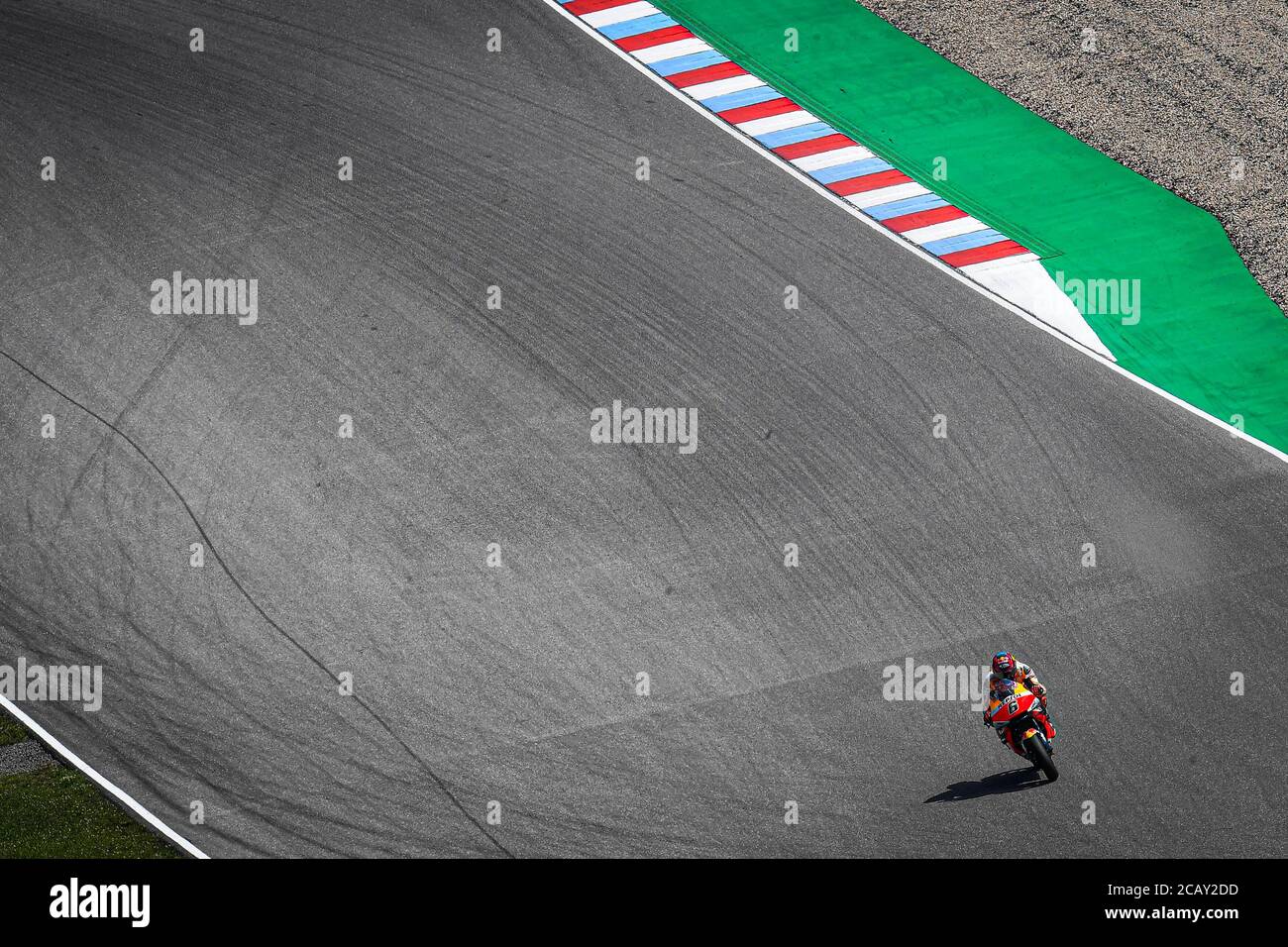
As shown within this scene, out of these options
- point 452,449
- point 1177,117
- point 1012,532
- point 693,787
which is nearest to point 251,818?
point 693,787

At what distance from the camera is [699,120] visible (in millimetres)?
23016

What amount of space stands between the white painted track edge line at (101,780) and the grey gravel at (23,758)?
0.11 metres

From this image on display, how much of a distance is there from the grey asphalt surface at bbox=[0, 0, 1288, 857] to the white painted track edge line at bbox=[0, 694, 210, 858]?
0.13 metres

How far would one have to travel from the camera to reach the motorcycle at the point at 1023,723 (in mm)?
14438

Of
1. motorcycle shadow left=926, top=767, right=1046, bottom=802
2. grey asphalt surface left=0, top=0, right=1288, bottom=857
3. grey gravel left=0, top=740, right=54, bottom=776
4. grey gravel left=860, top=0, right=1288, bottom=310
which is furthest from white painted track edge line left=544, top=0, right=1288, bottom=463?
grey gravel left=0, top=740, right=54, bottom=776

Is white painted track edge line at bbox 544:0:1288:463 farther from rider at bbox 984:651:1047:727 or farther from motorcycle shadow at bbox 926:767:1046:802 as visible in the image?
motorcycle shadow at bbox 926:767:1046:802

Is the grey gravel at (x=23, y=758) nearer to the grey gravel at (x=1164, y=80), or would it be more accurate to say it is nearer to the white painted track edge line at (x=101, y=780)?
the white painted track edge line at (x=101, y=780)

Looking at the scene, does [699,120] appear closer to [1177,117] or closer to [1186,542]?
[1177,117]

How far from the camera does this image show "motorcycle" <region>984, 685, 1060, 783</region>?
14438 millimetres

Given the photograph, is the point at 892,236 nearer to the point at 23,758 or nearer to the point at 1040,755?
the point at 1040,755

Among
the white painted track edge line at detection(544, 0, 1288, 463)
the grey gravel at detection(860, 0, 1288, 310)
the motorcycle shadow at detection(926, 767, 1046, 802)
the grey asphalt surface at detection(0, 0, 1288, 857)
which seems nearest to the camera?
the motorcycle shadow at detection(926, 767, 1046, 802)

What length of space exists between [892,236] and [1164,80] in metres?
6.09

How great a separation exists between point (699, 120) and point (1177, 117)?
7.20 meters

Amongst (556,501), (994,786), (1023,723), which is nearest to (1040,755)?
(1023,723)
